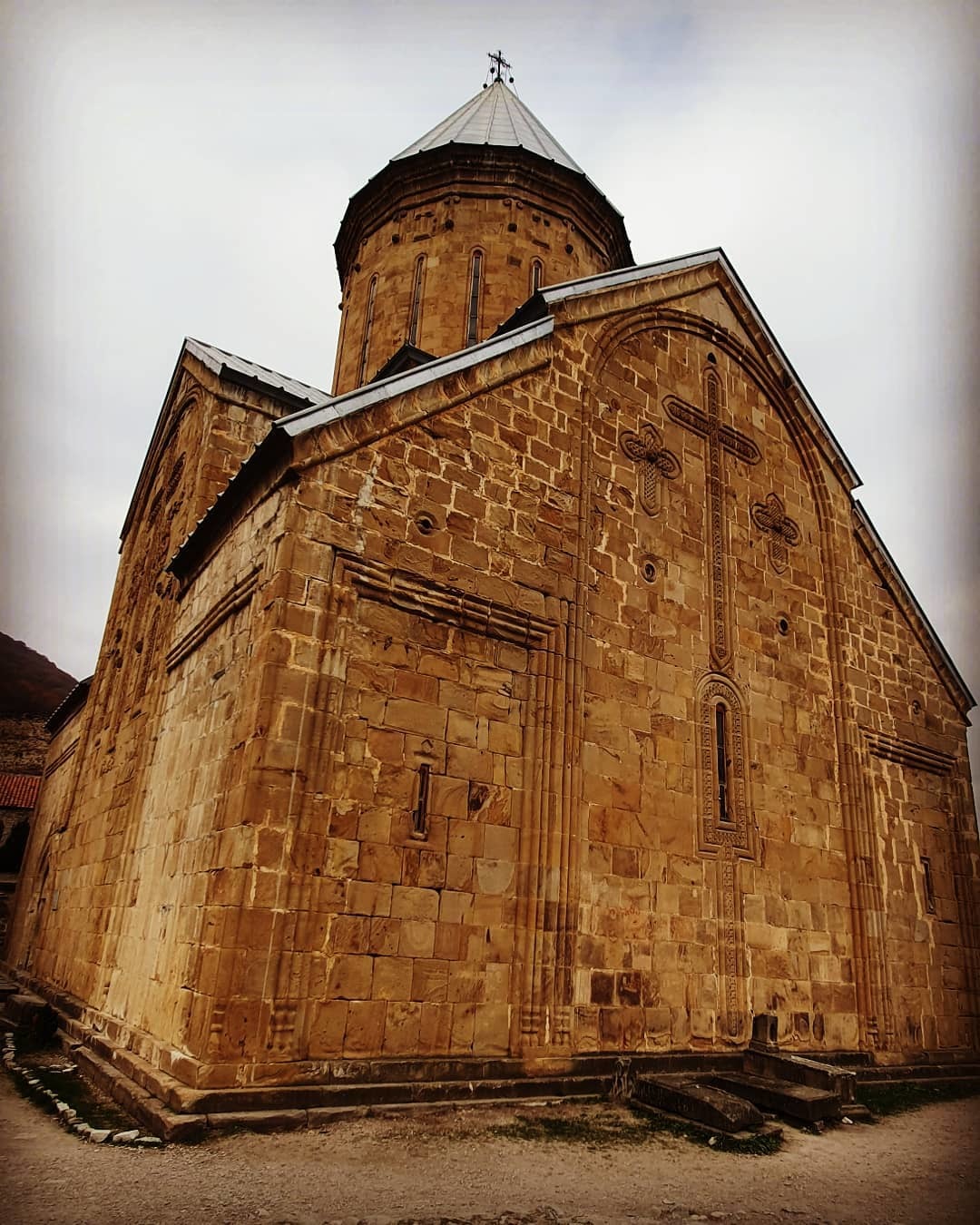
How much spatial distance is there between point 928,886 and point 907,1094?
288 centimetres

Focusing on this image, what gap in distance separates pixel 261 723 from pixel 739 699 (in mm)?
5582

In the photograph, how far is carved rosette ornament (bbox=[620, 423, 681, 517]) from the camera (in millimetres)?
A: 9398

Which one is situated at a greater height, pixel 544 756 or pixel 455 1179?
pixel 544 756

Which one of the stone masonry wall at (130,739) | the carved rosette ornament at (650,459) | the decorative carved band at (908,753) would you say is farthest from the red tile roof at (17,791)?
the decorative carved band at (908,753)

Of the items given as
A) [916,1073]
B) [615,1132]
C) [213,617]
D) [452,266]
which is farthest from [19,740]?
[615,1132]

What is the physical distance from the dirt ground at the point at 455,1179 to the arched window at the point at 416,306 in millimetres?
11406

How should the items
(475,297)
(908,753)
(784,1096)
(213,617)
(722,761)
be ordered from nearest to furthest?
(784,1096)
(213,617)
(722,761)
(908,753)
(475,297)

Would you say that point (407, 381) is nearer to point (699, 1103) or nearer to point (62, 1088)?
point (699, 1103)

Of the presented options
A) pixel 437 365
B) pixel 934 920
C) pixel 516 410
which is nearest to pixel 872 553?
pixel 934 920

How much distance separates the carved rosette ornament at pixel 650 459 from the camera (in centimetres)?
940

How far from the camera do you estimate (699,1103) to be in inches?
246

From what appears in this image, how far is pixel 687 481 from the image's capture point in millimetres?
9969

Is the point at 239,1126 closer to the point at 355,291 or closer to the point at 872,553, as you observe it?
the point at 872,553

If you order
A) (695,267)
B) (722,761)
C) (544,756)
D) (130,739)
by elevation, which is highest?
(695,267)
